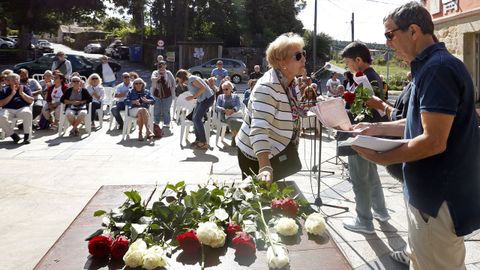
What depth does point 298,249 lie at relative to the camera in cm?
188

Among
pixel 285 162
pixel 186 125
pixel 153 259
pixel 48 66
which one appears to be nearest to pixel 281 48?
pixel 285 162

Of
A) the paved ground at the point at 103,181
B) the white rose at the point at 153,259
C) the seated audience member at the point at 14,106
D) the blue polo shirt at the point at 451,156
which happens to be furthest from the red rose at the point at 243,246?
the seated audience member at the point at 14,106

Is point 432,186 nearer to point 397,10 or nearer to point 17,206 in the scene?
point 397,10

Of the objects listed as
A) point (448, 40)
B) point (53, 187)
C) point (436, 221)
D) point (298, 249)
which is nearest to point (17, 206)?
point (53, 187)

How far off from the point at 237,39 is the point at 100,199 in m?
32.8

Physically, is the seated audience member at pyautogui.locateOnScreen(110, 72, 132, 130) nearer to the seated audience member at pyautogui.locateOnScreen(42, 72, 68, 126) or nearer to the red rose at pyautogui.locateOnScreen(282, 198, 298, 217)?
the seated audience member at pyautogui.locateOnScreen(42, 72, 68, 126)

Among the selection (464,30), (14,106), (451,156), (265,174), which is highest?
(464,30)

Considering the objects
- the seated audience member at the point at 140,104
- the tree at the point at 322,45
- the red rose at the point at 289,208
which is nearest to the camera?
the red rose at the point at 289,208

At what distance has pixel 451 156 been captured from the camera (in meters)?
1.82

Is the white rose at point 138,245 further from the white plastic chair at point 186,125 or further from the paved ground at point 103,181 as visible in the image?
the white plastic chair at point 186,125

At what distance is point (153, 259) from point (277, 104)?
4.48 ft

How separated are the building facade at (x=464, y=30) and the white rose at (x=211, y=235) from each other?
1180 centimetres

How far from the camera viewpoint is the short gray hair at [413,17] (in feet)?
6.07

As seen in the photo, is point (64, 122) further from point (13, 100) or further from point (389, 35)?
point (389, 35)
